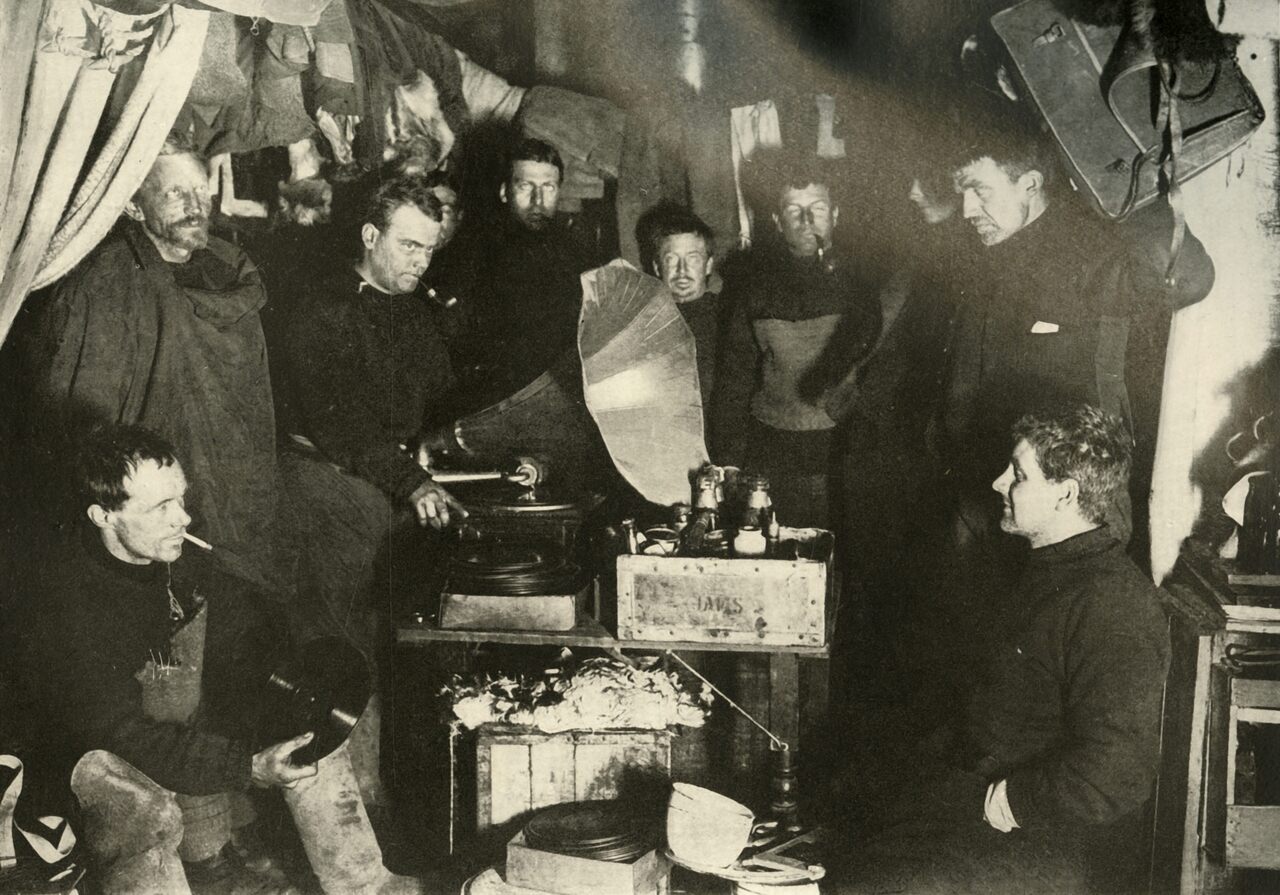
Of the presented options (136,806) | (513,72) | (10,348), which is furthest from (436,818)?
(513,72)

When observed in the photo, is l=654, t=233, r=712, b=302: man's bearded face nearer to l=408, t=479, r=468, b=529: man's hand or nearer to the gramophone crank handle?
the gramophone crank handle

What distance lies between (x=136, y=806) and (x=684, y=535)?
1824mm

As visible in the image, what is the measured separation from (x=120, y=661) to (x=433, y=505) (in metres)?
1.00

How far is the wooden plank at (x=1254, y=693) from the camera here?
3086 mm

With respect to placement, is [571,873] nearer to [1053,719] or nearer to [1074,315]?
[1053,719]

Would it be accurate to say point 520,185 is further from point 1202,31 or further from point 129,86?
point 1202,31

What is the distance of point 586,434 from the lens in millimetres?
3424

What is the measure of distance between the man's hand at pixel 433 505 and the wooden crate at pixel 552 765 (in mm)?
612

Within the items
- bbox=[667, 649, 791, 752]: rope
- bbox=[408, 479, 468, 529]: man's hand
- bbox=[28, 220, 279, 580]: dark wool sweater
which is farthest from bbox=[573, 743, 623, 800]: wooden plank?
bbox=[28, 220, 279, 580]: dark wool sweater

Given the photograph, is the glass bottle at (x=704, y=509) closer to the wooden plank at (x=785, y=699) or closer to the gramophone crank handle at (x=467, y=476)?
the wooden plank at (x=785, y=699)

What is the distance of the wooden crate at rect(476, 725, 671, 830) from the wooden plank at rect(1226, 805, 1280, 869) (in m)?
1.53

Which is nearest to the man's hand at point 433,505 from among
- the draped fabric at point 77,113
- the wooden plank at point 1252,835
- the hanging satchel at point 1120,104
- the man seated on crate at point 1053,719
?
the draped fabric at point 77,113

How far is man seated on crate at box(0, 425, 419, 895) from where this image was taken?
11.0 ft

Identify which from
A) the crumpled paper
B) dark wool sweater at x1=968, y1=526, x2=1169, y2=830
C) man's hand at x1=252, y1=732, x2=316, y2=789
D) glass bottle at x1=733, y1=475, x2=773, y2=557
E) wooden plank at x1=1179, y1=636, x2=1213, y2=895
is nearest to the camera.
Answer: dark wool sweater at x1=968, y1=526, x2=1169, y2=830
